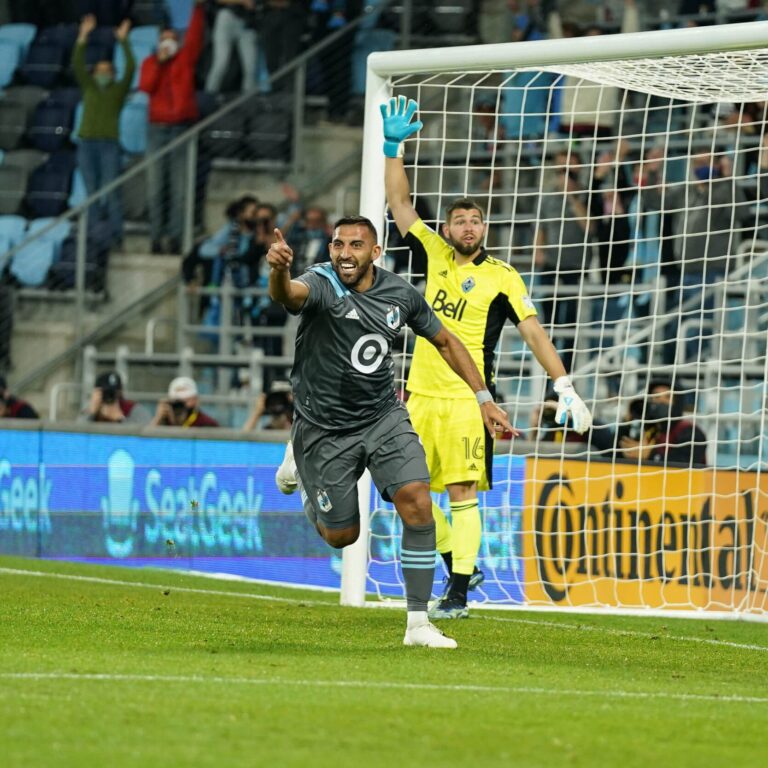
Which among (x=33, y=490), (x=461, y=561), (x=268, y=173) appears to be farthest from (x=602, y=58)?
(x=268, y=173)

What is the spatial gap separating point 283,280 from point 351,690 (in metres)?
2.04

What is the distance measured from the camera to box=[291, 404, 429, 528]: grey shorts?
823 cm

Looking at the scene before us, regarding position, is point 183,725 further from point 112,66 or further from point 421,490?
point 112,66

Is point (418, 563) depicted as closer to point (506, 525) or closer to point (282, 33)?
point (506, 525)

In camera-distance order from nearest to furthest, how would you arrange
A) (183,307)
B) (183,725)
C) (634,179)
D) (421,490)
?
(183,725)
(421,490)
(634,179)
(183,307)

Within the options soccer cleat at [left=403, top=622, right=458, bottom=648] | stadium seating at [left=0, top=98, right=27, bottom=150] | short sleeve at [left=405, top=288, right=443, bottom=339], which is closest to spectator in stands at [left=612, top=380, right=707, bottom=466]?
short sleeve at [left=405, top=288, right=443, bottom=339]

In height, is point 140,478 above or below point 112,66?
below

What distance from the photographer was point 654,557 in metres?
12.5

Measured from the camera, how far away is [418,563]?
26.9 feet

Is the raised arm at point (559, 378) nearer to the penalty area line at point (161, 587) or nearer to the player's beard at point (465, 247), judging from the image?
the player's beard at point (465, 247)

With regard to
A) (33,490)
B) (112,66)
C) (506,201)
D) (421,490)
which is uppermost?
(112,66)

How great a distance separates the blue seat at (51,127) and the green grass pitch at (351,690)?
507 inches

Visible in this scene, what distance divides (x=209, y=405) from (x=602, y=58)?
907cm

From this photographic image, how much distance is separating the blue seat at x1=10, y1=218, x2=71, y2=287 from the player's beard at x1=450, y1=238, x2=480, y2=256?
10393 mm
